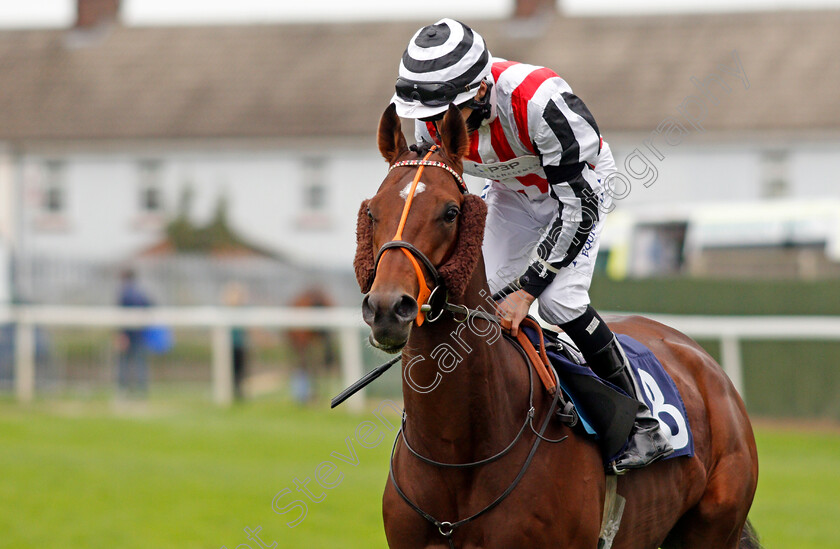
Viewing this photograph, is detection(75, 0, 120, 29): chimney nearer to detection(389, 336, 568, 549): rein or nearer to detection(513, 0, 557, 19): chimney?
detection(513, 0, 557, 19): chimney

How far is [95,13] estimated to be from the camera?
33438 millimetres

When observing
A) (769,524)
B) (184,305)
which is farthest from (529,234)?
(184,305)

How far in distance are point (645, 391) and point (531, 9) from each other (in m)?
28.3

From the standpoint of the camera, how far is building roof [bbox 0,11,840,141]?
28344mm

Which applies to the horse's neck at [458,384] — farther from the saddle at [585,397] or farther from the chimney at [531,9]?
the chimney at [531,9]

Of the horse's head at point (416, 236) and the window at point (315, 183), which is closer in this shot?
the horse's head at point (416, 236)

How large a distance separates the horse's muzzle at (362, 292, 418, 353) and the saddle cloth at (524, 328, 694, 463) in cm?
101

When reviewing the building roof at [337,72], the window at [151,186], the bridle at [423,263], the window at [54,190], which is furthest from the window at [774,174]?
the bridle at [423,263]

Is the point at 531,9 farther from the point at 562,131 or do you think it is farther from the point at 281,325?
the point at 562,131

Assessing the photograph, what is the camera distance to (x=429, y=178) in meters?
3.11

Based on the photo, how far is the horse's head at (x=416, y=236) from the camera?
2.79m

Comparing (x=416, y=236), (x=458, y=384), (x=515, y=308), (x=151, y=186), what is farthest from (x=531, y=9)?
(x=416, y=236)

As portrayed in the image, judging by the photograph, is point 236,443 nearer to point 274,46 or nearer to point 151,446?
point 151,446

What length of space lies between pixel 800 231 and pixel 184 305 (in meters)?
11.3
